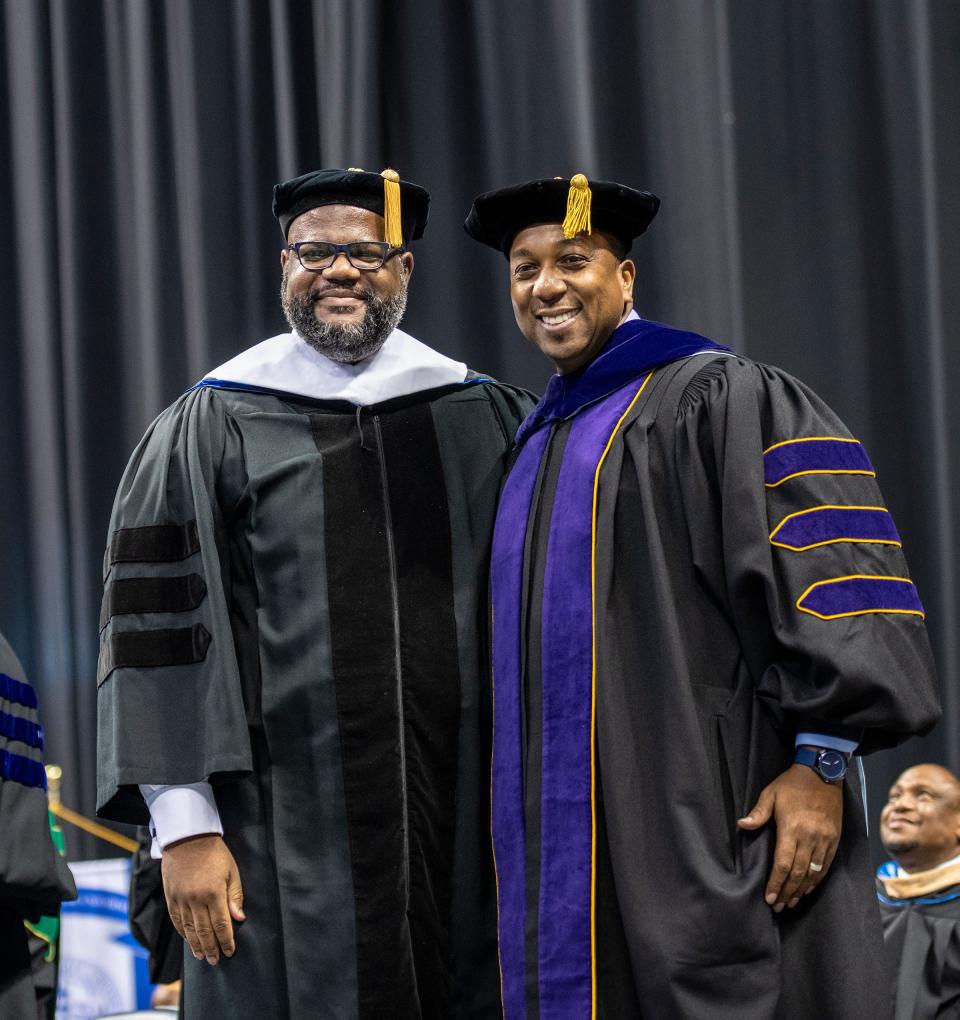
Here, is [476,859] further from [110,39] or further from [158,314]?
[110,39]

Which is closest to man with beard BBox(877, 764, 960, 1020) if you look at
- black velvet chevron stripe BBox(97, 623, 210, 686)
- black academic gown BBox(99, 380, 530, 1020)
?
black academic gown BBox(99, 380, 530, 1020)

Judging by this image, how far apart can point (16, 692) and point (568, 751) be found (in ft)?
4.18

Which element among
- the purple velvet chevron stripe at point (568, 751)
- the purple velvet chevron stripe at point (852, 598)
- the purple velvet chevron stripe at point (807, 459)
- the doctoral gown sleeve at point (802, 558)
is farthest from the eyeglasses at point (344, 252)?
the purple velvet chevron stripe at point (852, 598)

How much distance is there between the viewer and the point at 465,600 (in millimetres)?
2814

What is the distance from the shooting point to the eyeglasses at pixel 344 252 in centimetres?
292

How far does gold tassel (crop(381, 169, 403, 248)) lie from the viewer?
115 inches

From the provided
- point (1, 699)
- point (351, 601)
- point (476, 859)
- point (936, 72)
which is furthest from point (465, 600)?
point (936, 72)

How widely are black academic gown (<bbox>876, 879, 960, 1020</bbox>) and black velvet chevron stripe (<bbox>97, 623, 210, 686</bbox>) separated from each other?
278 cm

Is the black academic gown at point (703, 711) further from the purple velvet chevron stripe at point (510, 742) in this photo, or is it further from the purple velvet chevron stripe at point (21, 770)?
the purple velvet chevron stripe at point (21, 770)

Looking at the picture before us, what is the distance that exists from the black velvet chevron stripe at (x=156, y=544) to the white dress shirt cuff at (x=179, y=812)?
0.42 meters

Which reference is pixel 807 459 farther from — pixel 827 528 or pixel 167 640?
pixel 167 640

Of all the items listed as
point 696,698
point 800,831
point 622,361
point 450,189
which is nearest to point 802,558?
point 696,698

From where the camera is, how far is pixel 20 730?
2998 millimetres

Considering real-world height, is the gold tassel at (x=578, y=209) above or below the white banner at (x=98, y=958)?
above
